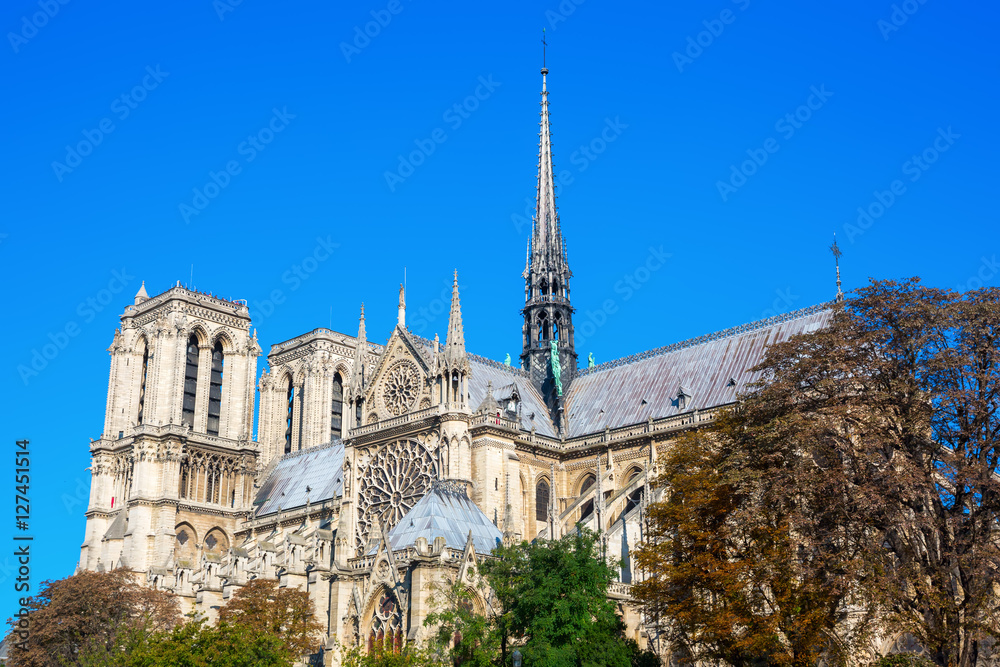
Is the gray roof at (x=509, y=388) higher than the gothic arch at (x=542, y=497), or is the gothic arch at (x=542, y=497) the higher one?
the gray roof at (x=509, y=388)

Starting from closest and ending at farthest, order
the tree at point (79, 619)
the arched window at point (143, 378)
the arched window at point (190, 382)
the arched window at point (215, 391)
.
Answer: the tree at point (79, 619)
the arched window at point (190, 382)
the arched window at point (143, 378)
the arched window at point (215, 391)

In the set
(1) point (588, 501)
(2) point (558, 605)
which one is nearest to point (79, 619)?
(1) point (588, 501)

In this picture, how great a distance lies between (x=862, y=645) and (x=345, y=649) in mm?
18784

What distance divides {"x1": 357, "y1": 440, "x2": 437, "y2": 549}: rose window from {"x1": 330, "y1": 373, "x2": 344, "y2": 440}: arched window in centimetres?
4285

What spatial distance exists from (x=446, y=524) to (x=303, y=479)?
140 ft

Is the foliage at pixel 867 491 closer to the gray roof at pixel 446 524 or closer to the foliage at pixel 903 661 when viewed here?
the foliage at pixel 903 661


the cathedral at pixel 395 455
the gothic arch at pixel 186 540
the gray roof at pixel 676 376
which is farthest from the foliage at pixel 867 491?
the gothic arch at pixel 186 540

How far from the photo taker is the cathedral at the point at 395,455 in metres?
48.9

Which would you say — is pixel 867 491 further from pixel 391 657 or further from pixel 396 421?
pixel 396 421

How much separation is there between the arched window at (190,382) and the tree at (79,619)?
96.5 ft

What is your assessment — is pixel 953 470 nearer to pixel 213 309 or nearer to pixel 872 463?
pixel 872 463

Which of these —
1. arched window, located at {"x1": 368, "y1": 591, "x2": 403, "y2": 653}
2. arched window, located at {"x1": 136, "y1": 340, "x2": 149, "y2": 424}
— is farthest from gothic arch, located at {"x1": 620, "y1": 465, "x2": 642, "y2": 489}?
arched window, located at {"x1": 136, "y1": 340, "x2": 149, "y2": 424}

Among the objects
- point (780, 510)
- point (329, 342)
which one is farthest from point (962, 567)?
point (329, 342)

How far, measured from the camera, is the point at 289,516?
82.7 metres
